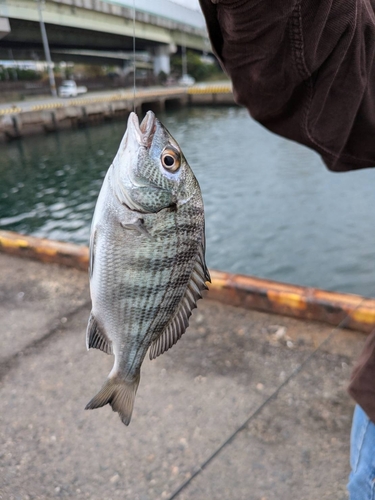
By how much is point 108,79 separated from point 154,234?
154 feet

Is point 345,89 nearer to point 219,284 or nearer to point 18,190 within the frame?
point 219,284

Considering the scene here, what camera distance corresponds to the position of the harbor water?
7.80 m

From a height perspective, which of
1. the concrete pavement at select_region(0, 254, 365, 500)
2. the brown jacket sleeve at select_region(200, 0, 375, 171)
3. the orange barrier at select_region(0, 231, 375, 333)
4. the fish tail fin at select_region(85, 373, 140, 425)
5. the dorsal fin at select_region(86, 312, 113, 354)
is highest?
the brown jacket sleeve at select_region(200, 0, 375, 171)

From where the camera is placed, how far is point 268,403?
9.20ft

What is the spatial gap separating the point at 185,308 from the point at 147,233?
309 millimetres

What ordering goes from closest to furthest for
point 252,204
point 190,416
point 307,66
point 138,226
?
point 307,66 → point 138,226 → point 190,416 → point 252,204

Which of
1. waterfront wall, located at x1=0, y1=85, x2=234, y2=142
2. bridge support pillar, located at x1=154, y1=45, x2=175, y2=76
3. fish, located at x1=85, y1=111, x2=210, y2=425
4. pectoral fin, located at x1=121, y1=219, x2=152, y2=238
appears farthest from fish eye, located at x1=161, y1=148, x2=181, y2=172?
bridge support pillar, located at x1=154, y1=45, x2=175, y2=76

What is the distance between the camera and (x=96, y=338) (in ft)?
4.92

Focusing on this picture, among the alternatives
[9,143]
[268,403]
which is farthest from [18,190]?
[268,403]

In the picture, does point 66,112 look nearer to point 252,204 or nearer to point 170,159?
point 252,204

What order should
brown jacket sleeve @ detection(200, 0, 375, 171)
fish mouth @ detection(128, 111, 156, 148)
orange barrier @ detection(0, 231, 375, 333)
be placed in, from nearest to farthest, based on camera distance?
brown jacket sleeve @ detection(200, 0, 375, 171) < fish mouth @ detection(128, 111, 156, 148) < orange barrier @ detection(0, 231, 375, 333)

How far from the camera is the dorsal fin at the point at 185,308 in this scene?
1.39m

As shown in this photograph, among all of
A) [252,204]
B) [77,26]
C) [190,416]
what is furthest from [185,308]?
[77,26]

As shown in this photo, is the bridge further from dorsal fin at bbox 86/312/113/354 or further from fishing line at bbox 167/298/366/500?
dorsal fin at bbox 86/312/113/354
